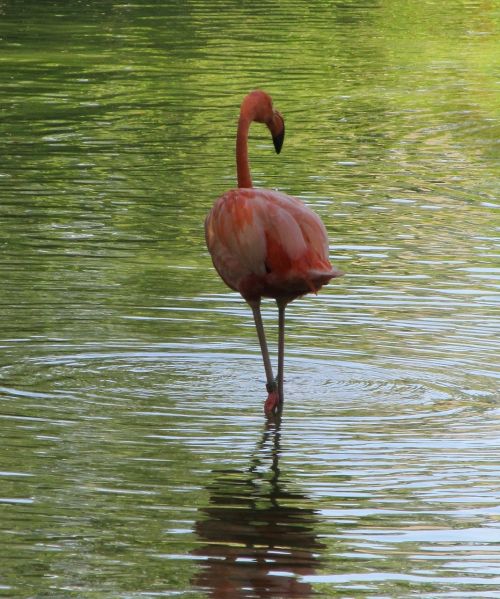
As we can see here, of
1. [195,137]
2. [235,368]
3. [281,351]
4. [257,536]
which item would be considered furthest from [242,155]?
[195,137]

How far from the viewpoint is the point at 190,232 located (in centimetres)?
1170

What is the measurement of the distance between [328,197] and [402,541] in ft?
24.2

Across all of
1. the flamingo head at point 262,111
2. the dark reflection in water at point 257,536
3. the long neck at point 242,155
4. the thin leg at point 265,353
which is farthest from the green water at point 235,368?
the flamingo head at point 262,111

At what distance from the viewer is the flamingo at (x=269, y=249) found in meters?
7.21

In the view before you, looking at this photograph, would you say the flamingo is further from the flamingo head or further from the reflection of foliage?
the reflection of foliage

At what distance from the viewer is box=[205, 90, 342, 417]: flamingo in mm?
7211

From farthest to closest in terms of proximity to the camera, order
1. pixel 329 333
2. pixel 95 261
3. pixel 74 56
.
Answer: pixel 74 56 → pixel 95 261 → pixel 329 333

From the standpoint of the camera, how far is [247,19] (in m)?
28.5

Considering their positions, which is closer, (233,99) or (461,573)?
(461,573)

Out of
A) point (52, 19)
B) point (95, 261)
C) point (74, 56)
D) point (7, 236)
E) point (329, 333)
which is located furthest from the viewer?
point (52, 19)

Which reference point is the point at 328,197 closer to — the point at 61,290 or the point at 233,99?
the point at 61,290

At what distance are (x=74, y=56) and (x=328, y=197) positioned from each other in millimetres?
10393

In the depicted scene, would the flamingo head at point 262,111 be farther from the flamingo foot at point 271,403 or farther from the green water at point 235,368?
the flamingo foot at point 271,403

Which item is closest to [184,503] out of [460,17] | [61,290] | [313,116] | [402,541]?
[402,541]
